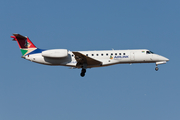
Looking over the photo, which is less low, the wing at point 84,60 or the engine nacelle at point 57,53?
the engine nacelle at point 57,53

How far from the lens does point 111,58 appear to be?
26.4 meters

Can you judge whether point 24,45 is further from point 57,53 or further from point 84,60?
point 84,60

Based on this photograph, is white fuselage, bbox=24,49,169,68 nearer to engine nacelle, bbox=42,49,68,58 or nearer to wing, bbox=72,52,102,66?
wing, bbox=72,52,102,66

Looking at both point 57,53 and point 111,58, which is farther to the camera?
point 111,58

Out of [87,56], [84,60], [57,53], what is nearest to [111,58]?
[87,56]

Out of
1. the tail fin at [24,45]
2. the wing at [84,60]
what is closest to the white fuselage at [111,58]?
the wing at [84,60]

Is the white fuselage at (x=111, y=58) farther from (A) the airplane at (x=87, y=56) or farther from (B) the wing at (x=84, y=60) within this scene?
(B) the wing at (x=84, y=60)

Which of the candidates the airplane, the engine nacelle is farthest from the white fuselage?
the engine nacelle

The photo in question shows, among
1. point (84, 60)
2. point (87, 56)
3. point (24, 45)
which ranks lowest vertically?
point (84, 60)

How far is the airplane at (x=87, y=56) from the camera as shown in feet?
84.7

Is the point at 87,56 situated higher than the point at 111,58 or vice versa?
the point at 87,56

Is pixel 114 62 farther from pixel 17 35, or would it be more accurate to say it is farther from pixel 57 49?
pixel 17 35

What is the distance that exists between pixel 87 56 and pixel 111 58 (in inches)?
118

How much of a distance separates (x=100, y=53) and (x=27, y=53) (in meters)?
8.99
